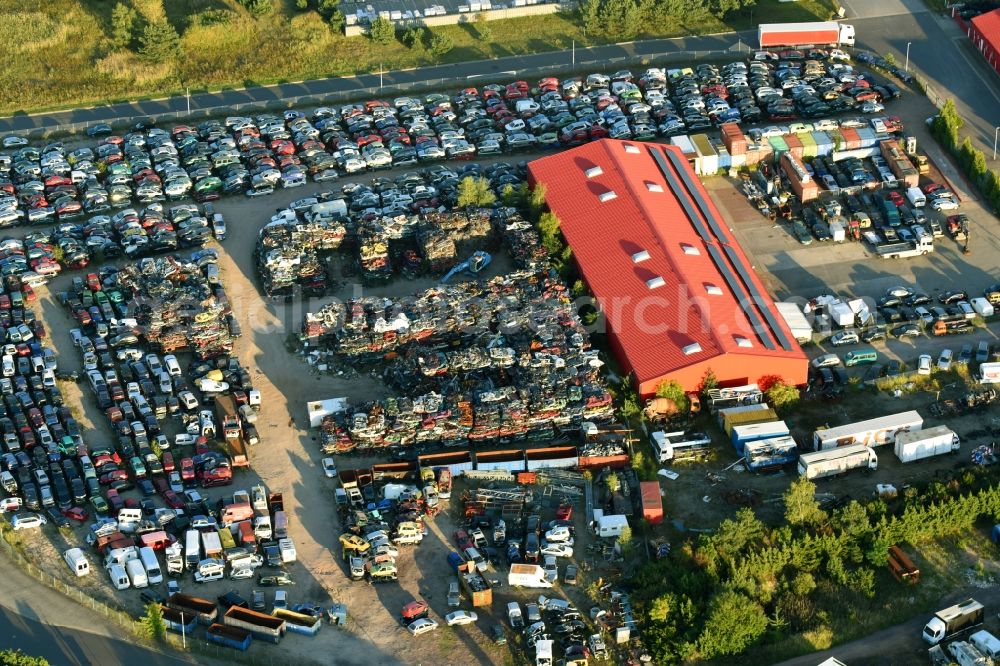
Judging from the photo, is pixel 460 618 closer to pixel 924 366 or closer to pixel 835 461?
pixel 835 461

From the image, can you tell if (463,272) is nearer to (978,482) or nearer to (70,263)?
(70,263)

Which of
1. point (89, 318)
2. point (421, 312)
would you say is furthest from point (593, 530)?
point (89, 318)

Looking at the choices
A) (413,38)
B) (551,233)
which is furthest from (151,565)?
(413,38)

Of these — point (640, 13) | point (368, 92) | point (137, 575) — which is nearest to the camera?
point (137, 575)

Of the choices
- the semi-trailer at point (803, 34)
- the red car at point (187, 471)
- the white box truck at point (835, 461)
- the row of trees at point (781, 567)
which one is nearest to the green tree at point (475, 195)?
the red car at point (187, 471)

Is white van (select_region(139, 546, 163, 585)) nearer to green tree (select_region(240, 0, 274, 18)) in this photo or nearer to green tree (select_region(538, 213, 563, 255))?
green tree (select_region(538, 213, 563, 255))

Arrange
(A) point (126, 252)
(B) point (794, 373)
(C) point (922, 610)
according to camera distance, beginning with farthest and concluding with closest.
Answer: (A) point (126, 252) < (B) point (794, 373) < (C) point (922, 610)

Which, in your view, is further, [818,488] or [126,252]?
[126,252]

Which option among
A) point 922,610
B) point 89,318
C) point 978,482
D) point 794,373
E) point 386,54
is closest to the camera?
point 922,610
